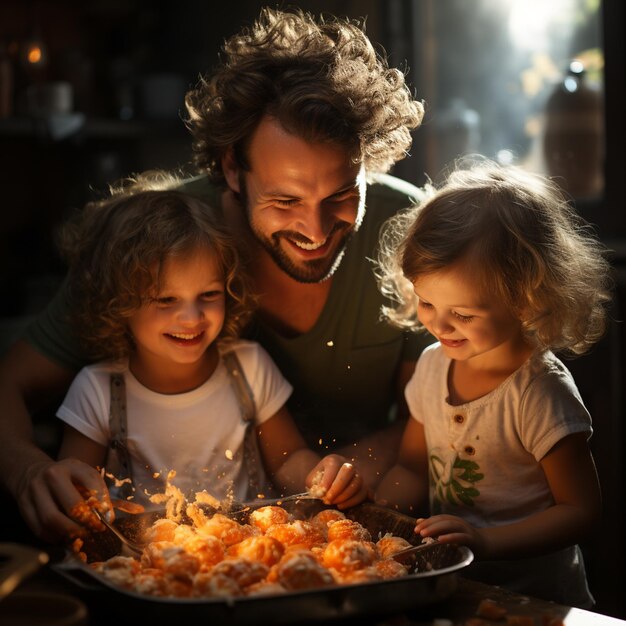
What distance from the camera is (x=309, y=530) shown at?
1373mm

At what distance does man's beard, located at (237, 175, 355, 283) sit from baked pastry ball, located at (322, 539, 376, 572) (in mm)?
688

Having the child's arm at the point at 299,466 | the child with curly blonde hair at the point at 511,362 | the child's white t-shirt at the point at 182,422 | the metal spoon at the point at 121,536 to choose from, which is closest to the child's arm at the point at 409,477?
the child with curly blonde hair at the point at 511,362

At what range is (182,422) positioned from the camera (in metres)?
1.81

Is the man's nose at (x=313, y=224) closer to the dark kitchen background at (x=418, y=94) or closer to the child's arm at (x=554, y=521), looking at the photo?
the dark kitchen background at (x=418, y=94)

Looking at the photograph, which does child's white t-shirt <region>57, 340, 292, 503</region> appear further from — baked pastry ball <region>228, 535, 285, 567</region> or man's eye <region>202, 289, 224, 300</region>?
baked pastry ball <region>228, 535, 285, 567</region>

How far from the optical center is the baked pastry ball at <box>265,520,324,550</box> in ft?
4.38

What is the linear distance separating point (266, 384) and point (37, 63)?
2.12m

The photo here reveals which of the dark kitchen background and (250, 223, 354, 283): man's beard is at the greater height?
the dark kitchen background

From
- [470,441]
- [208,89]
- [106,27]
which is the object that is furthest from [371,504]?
[106,27]

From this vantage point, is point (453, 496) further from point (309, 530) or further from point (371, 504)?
point (309, 530)

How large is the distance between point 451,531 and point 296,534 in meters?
0.22

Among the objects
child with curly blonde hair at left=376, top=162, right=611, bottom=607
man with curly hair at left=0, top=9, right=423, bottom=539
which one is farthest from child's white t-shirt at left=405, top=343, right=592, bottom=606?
man with curly hair at left=0, top=9, right=423, bottom=539

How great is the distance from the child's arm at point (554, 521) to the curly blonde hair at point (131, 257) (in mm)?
669

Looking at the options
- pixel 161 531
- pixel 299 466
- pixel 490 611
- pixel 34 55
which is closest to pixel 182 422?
pixel 299 466
